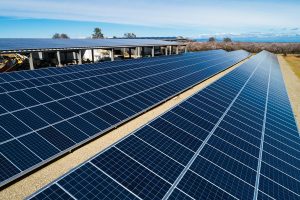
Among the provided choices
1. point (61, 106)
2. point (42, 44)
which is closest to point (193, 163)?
point (61, 106)

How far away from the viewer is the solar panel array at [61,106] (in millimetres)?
11039

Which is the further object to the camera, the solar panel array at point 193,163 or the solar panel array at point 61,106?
the solar panel array at point 61,106

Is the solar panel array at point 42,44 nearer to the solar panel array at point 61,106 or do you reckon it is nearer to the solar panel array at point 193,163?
the solar panel array at point 61,106

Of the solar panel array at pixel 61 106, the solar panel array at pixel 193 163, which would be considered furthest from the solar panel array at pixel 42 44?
the solar panel array at pixel 193 163

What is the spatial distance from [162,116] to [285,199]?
5607 mm

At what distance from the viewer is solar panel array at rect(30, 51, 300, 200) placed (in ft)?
21.7

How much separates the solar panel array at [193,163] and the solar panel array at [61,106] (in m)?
4.74

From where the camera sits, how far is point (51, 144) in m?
11.8

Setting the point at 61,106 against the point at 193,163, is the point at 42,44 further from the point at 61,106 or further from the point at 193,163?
the point at 193,163

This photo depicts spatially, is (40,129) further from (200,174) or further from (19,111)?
(200,174)

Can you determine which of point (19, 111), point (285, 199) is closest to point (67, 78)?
point (19, 111)

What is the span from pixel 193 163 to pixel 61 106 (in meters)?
10.1

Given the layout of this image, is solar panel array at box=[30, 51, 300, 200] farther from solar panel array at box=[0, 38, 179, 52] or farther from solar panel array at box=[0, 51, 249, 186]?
solar panel array at box=[0, 38, 179, 52]

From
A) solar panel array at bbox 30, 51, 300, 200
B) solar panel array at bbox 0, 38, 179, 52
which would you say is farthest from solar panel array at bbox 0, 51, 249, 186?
solar panel array at bbox 0, 38, 179, 52
